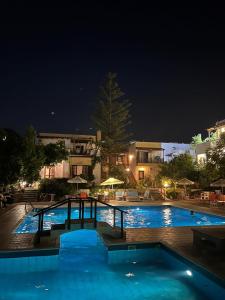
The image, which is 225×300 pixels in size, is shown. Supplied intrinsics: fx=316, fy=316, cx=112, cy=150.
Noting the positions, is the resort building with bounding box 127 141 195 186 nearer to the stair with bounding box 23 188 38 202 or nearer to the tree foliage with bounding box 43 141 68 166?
the stair with bounding box 23 188 38 202

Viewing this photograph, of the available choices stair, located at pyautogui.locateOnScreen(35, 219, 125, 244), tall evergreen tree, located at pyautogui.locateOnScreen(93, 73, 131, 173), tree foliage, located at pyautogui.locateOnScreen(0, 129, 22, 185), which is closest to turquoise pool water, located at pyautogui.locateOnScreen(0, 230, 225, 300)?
stair, located at pyautogui.locateOnScreen(35, 219, 125, 244)

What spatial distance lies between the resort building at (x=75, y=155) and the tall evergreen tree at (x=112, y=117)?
1.06 metres

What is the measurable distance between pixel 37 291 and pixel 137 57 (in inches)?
794

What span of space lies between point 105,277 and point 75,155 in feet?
76.3

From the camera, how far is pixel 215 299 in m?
5.60

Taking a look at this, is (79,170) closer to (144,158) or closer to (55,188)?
(55,188)

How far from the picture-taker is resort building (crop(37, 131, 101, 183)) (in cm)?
2920

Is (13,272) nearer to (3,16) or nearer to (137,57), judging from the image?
(3,16)

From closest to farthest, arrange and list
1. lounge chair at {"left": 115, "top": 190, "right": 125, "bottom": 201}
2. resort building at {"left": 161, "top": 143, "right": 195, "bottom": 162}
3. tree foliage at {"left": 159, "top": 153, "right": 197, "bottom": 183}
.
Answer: lounge chair at {"left": 115, "top": 190, "right": 125, "bottom": 201}
tree foliage at {"left": 159, "top": 153, "right": 197, "bottom": 183}
resort building at {"left": 161, "top": 143, "right": 195, "bottom": 162}

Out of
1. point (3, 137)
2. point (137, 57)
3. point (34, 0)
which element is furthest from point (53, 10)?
point (137, 57)

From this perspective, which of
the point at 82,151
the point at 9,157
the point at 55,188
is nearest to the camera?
the point at 9,157

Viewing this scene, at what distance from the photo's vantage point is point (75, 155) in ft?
98.6

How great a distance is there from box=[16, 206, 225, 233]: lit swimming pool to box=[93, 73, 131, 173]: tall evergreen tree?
12428 millimetres

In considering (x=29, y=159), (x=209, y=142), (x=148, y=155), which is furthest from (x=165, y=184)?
(x=29, y=159)
